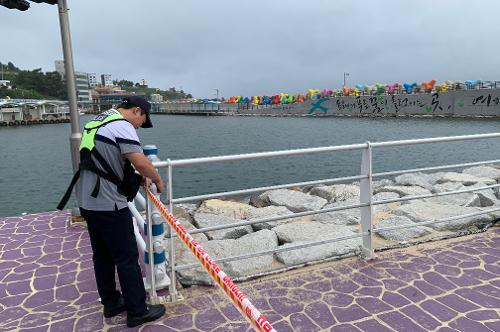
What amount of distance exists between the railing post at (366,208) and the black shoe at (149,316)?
2.22 m

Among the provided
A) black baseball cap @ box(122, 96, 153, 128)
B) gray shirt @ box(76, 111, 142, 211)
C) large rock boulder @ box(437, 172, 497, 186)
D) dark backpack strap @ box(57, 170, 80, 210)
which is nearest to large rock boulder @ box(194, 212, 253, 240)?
dark backpack strap @ box(57, 170, 80, 210)

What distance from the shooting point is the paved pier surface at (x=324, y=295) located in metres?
2.92

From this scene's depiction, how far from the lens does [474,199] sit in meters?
6.68

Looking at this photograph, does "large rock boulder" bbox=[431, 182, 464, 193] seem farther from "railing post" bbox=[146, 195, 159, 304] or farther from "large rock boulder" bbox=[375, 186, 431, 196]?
"railing post" bbox=[146, 195, 159, 304]

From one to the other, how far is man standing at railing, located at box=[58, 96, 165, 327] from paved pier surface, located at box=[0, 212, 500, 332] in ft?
1.27

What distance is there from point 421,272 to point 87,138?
A: 10.7 ft

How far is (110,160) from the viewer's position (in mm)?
2576

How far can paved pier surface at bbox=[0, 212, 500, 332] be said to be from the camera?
292 centimetres

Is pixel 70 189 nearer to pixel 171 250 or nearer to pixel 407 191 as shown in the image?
pixel 171 250

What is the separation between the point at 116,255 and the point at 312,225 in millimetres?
3186

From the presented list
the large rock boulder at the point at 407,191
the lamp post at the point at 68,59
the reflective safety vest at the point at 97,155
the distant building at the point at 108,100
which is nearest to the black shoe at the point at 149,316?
the reflective safety vest at the point at 97,155

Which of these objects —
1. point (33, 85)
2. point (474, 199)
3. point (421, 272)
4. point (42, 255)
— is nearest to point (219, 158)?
point (421, 272)

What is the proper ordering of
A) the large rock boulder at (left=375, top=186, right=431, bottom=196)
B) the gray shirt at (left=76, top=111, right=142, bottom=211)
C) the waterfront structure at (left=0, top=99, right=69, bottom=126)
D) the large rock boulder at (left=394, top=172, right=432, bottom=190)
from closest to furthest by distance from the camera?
1. the gray shirt at (left=76, top=111, right=142, bottom=211)
2. the large rock boulder at (left=375, top=186, right=431, bottom=196)
3. the large rock boulder at (left=394, top=172, right=432, bottom=190)
4. the waterfront structure at (left=0, top=99, right=69, bottom=126)

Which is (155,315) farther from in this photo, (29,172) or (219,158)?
(29,172)
